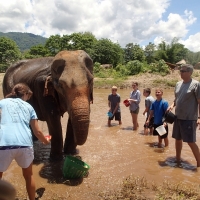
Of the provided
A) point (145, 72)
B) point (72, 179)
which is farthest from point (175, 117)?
point (145, 72)

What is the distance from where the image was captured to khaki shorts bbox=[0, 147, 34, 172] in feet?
11.6

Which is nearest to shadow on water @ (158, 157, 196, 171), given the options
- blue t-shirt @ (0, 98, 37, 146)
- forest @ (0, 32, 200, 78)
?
blue t-shirt @ (0, 98, 37, 146)

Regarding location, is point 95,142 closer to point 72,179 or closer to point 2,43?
point 72,179

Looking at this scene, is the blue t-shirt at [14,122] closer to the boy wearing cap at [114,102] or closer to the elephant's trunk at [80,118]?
the elephant's trunk at [80,118]

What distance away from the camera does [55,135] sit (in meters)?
5.76

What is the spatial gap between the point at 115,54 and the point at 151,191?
47.0 m

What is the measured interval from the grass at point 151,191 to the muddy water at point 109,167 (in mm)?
282

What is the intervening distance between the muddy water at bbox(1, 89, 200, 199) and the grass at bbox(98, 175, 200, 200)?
28 centimetres

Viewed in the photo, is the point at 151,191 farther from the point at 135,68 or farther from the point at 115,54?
the point at 115,54

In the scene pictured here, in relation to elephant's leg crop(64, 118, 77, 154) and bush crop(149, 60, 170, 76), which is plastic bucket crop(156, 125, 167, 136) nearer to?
elephant's leg crop(64, 118, 77, 154)

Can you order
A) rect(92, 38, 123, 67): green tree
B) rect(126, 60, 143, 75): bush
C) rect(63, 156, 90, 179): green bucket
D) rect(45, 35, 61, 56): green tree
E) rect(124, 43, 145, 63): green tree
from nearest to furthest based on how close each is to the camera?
rect(63, 156, 90, 179): green bucket
rect(126, 60, 143, 75): bush
rect(92, 38, 123, 67): green tree
rect(124, 43, 145, 63): green tree
rect(45, 35, 61, 56): green tree

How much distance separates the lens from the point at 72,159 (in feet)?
16.3

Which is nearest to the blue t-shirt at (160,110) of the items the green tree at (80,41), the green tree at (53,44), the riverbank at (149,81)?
the riverbank at (149,81)

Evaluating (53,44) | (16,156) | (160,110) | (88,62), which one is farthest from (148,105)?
(53,44)
